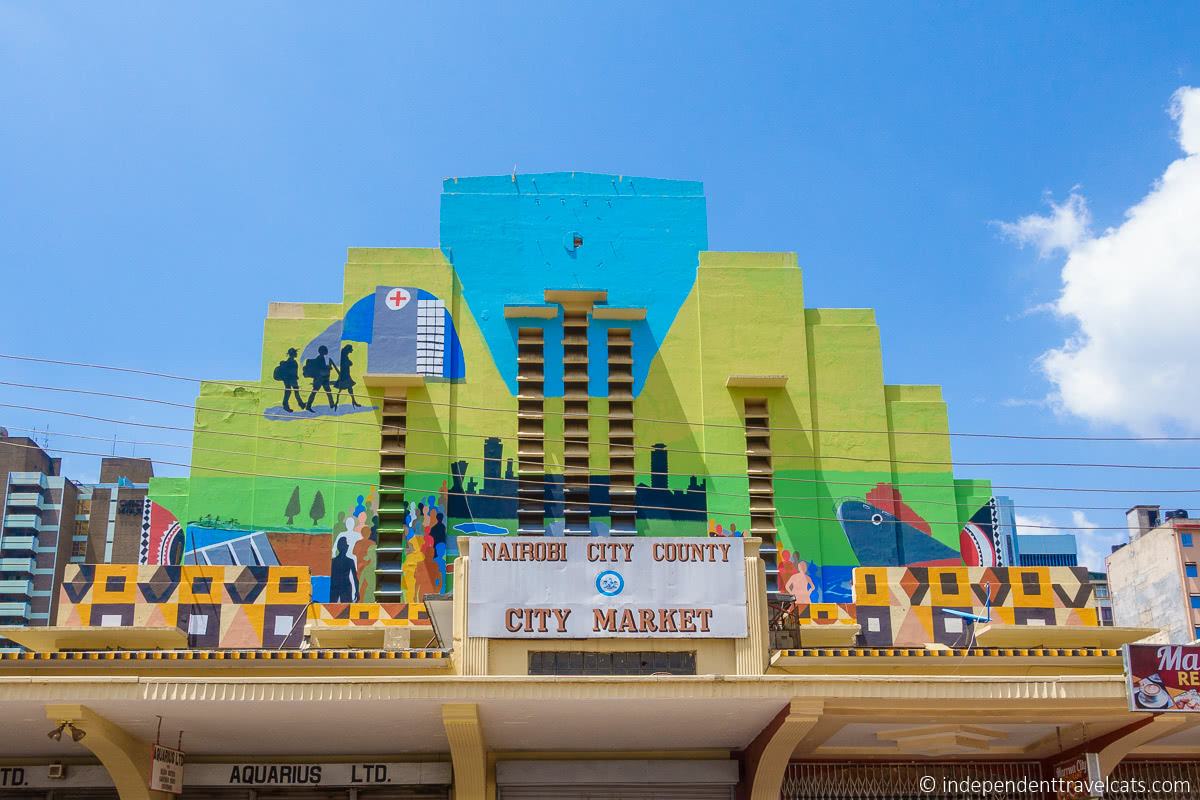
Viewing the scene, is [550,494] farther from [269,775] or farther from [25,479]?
[25,479]

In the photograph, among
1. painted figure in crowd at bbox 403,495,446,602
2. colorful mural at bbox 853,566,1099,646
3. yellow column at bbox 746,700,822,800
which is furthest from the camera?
painted figure in crowd at bbox 403,495,446,602

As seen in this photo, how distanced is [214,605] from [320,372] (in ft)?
32.1

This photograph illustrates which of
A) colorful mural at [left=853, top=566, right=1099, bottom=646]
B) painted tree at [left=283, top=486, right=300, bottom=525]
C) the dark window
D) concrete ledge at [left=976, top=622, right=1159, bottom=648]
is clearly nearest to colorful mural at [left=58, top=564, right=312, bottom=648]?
painted tree at [left=283, top=486, right=300, bottom=525]

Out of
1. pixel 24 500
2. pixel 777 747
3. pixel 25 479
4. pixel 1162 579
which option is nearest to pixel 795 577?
pixel 777 747

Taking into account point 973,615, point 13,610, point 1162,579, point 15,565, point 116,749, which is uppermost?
point 15,565

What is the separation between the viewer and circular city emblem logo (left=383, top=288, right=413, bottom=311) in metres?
44.3

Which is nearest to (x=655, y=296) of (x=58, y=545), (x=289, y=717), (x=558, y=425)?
(x=558, y=425)

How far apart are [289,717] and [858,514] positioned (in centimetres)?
2517

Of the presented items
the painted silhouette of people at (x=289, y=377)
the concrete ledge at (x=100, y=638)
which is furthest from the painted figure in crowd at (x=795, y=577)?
the concrete ledge at (x=100, y=638)

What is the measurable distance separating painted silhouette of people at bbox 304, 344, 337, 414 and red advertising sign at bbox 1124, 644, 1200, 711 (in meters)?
28.9

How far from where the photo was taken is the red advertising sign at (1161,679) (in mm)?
21578

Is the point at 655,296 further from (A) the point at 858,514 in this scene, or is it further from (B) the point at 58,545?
(B) the point at 58,545

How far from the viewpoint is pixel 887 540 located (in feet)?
141

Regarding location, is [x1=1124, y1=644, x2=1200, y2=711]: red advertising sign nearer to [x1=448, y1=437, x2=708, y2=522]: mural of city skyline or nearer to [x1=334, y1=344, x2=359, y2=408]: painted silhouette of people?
[x1=448, y1=437, x2=708, y2=522]: mural of city skyline
